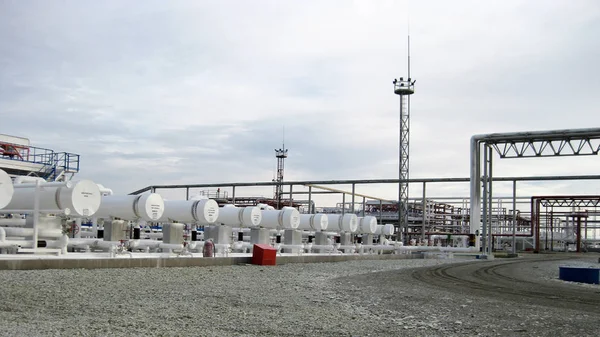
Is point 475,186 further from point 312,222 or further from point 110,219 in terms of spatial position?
point 110,219

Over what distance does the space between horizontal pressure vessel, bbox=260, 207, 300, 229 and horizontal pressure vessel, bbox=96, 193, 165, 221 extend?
901 cm

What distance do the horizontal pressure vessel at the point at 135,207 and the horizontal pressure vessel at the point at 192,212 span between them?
2572mm

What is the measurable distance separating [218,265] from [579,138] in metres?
20.7

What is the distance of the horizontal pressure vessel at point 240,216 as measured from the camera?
28047mm

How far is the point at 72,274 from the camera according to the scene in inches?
574

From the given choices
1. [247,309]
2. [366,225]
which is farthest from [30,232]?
[366,225]

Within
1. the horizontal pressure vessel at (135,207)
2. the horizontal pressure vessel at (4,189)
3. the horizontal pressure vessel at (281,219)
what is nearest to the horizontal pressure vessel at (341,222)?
the horizontal pressure vessel at (281,219)

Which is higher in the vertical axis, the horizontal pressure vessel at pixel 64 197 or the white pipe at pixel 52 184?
the white pipe at pixel 52 184

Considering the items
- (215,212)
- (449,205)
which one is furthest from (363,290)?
(449,205)

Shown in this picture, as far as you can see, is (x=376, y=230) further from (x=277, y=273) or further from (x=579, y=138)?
(x=277, y=273)

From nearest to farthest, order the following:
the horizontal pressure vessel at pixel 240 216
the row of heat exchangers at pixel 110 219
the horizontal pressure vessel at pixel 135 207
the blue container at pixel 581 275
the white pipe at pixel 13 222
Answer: the row of heat exchangers at pixel 110 219, the blue container at pixel 581 275, the white pipe at pixel 13 222, the horizontal pressure vessel at pixel 135 207, the horizontal pressure vessel at pixel 240 216

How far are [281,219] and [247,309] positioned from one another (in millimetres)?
19899

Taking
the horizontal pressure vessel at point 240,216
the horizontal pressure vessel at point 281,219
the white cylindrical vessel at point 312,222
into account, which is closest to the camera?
the horizontal pressure vessel at point 240,216

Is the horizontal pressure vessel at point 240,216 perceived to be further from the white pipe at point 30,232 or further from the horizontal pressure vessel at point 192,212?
the white pipe at point 30,232
